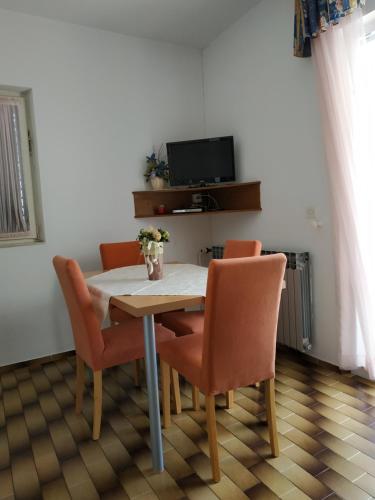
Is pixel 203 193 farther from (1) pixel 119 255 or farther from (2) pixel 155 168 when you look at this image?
(1) pixel 119 255

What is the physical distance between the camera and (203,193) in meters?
3.79

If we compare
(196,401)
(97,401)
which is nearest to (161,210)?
(196,401)

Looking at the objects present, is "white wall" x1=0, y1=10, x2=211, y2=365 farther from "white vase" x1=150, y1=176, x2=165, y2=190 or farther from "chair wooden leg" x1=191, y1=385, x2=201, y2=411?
"chair wooden leg" x1=191, y1=385, x2=201, y2=411

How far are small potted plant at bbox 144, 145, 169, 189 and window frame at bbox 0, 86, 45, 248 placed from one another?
0.97 m

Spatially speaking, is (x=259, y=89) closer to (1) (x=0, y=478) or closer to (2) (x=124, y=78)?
(2) (x=124, y=78)

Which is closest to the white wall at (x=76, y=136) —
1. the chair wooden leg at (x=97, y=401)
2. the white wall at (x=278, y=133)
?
the white wall at (x=278, y=133)

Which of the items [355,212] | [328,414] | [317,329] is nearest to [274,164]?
[355,212]

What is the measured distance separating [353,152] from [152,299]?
1.52 meters

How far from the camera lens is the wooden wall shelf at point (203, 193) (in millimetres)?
3311

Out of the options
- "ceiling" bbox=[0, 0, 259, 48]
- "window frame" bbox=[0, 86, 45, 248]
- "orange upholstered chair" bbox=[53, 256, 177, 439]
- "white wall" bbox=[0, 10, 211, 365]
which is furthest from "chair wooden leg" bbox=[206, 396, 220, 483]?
"ceiling" bbox=[0, 0, 259, 48]

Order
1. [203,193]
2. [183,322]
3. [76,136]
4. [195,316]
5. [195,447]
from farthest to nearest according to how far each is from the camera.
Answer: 1. [203,193]
2. [76,136]
3. [195,316]
4. [183,322]
5. [195,447]

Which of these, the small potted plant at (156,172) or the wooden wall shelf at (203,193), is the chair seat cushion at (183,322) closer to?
the wooden wall shelf at (203,193)

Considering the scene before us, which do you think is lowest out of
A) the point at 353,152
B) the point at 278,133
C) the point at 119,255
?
the point at 119,255

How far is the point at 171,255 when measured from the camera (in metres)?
3.69
